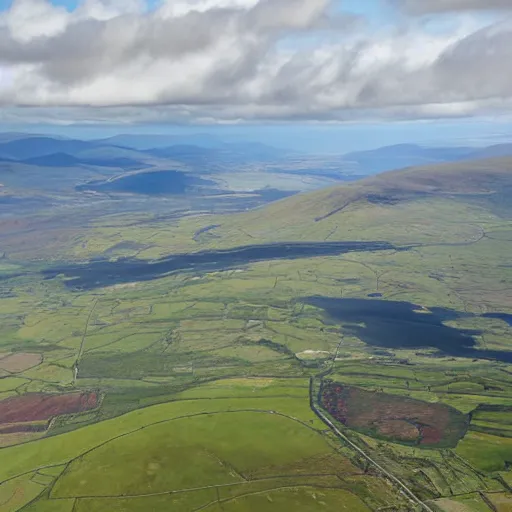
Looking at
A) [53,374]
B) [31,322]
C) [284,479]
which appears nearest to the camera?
[284,479]

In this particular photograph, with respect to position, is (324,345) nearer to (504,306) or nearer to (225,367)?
(225,367)

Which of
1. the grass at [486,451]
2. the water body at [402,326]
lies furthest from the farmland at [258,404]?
the water body at [402,326]

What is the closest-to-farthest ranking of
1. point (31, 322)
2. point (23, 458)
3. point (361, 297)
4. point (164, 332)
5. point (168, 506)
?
1. point (168, 506)
2. point (23, 458)
3. point (164, 332)
4. point (31, 322)
5. point (361, 297)

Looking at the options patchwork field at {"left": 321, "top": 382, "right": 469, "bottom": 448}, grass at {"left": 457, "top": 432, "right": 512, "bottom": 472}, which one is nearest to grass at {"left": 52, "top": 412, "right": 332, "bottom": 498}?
patchwork field at {"left": 321, "top": 382, "right": 469, "bottom": 448}

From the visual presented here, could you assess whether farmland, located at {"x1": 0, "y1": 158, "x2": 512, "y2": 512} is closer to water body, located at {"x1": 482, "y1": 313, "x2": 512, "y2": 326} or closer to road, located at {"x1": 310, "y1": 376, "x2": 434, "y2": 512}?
road, located at {"x1": 310, "y1": 376, "x2": 434, "y2": 512}

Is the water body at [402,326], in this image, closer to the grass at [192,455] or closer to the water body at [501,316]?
the water body at [501,316]

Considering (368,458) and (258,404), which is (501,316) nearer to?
(258,404)

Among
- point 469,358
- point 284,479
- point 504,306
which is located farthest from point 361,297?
point 284,479

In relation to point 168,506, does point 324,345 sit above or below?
below
